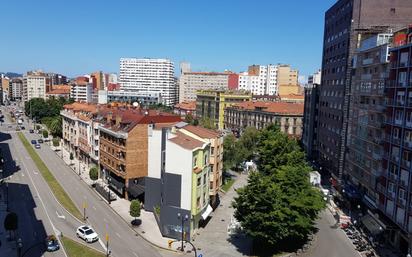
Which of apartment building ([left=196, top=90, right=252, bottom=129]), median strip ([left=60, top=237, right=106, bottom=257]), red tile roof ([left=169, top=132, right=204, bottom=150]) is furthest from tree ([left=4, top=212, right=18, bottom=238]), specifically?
apartment building ([left=196, top=90, right=252, bottom=129])

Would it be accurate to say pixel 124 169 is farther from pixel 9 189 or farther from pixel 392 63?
pixel 392 63

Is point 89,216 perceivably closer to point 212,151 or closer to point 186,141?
point 186,141

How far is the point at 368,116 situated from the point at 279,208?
1049 inches

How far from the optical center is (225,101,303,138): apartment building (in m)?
115

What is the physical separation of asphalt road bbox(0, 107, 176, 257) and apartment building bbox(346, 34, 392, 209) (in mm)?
33249

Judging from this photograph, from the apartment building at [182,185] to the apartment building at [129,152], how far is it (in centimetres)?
987

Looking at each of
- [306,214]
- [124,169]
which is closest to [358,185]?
[306,214]

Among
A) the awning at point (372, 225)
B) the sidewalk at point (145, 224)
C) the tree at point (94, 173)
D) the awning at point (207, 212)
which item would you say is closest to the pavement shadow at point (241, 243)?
the awning at point (207, 212)

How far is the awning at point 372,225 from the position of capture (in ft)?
167

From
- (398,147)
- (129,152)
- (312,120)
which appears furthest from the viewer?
(312,120)

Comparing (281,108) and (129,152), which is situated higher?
(281,108)

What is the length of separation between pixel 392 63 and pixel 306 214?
79.0ft

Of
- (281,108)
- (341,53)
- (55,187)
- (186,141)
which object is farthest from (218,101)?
(186,141)

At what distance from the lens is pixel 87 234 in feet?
159
